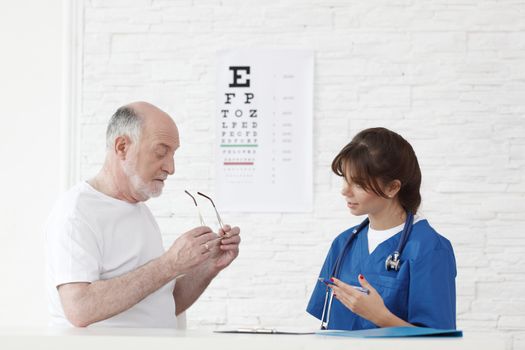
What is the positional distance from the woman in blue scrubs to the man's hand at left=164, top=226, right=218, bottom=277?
385mm

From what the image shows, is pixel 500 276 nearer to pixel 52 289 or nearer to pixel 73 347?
pixel 52 289

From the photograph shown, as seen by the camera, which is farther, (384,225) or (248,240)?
(248,240)

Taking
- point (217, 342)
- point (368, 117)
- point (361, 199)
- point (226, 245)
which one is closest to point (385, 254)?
point (361, 199)

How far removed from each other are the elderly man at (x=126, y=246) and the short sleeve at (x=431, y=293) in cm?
58

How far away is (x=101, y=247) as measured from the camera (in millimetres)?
2223

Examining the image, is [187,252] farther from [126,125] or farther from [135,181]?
[126,125]

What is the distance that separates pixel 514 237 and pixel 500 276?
0.18m

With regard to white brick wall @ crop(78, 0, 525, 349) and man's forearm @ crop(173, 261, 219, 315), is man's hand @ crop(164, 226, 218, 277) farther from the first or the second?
white brick wall @ crop(78, 0, 525, 349)

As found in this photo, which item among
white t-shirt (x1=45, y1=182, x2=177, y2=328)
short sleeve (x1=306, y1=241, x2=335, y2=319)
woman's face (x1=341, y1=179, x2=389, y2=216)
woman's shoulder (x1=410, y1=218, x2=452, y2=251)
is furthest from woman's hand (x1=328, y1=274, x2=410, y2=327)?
white t-shirt (x1=45, y1=182, x2=177, y2=328)

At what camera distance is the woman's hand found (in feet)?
6.44

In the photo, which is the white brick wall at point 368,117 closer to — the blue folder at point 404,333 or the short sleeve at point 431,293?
the short sleeve at point 431,293

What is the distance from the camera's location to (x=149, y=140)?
2385 millimetres

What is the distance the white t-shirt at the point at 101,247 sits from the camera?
2.12 m

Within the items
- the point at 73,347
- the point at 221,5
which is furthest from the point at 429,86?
the point at 73,347
